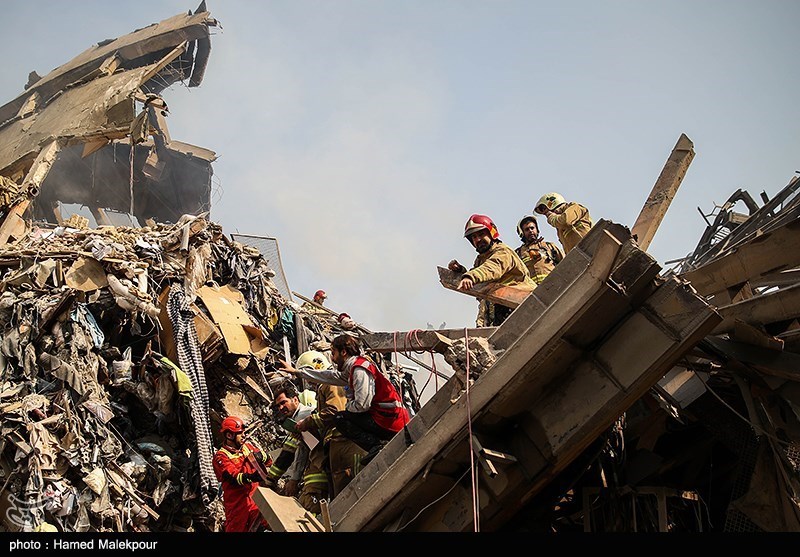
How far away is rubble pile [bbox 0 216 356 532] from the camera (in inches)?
295

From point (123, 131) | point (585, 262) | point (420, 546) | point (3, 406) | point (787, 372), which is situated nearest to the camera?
point (420, 546)

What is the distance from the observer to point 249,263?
39.9 ft

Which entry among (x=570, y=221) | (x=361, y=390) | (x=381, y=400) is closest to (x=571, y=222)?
(x=570, y=221)

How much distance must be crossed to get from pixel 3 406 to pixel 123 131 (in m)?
8.42

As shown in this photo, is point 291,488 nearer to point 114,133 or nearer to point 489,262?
point 489,262

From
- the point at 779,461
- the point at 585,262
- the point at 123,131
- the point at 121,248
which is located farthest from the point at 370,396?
the point at 123,131

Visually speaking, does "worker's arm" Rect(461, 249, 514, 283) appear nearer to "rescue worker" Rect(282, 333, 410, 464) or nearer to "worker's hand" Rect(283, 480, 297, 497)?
"rescue worker" Rect(282, 333, 410, 464)

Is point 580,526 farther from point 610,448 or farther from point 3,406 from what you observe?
point 3,406

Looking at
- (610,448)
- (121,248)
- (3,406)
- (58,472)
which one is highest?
(121,248)

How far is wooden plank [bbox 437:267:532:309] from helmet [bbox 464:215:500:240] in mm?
479

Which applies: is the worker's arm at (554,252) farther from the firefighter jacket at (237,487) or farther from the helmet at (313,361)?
the firefighter jacket at (237,487)

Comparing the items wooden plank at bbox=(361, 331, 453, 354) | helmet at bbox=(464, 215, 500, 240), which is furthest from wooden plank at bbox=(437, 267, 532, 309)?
wooden plank at bbox=(361, 331, 453, 354)

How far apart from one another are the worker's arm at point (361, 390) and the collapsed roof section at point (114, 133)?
10738 millimetres

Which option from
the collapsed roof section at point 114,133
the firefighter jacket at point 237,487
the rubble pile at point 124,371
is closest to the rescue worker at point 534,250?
the firefighter jacket at point 237,487
